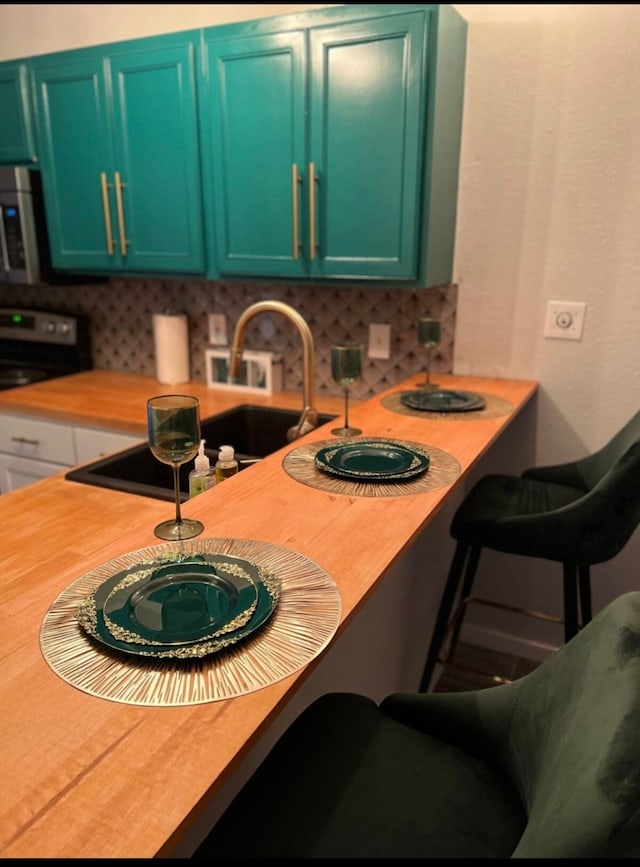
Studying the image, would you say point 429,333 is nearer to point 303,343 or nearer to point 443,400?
point 443,400

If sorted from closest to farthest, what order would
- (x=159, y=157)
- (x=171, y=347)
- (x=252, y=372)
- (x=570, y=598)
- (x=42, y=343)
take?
1. (x=570, y=598)
2. (x=159, y=157)
3. (x=252, y=372)
4. (x=171, y=347)
5. (x=42, y=343)

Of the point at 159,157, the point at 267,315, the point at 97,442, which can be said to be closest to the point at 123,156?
the point at 159,157

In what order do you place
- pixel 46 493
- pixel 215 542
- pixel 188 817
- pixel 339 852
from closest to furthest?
pixel 188 817 → pixel 339 852 → pixel 215 542 → pixel 46 493

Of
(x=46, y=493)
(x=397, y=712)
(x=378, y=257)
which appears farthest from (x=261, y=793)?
(x=378, y=257)

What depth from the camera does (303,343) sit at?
1.78 meters

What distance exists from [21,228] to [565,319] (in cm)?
212

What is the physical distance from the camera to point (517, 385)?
2199 mm

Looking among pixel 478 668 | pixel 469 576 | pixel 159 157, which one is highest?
pixel 159 157

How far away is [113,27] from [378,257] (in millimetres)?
1593

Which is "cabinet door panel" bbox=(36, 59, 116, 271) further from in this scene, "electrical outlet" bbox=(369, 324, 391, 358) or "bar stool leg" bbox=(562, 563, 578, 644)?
"bar stool leg" bbox=(562, 563, 578, 644)

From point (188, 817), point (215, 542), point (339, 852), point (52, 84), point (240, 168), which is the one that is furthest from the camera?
point (52, 84)

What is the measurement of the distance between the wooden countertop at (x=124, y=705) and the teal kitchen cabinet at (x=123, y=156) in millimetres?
1130

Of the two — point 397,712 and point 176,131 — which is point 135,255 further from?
point 397,712

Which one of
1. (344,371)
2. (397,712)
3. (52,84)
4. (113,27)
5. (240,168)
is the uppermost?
(113,27)
